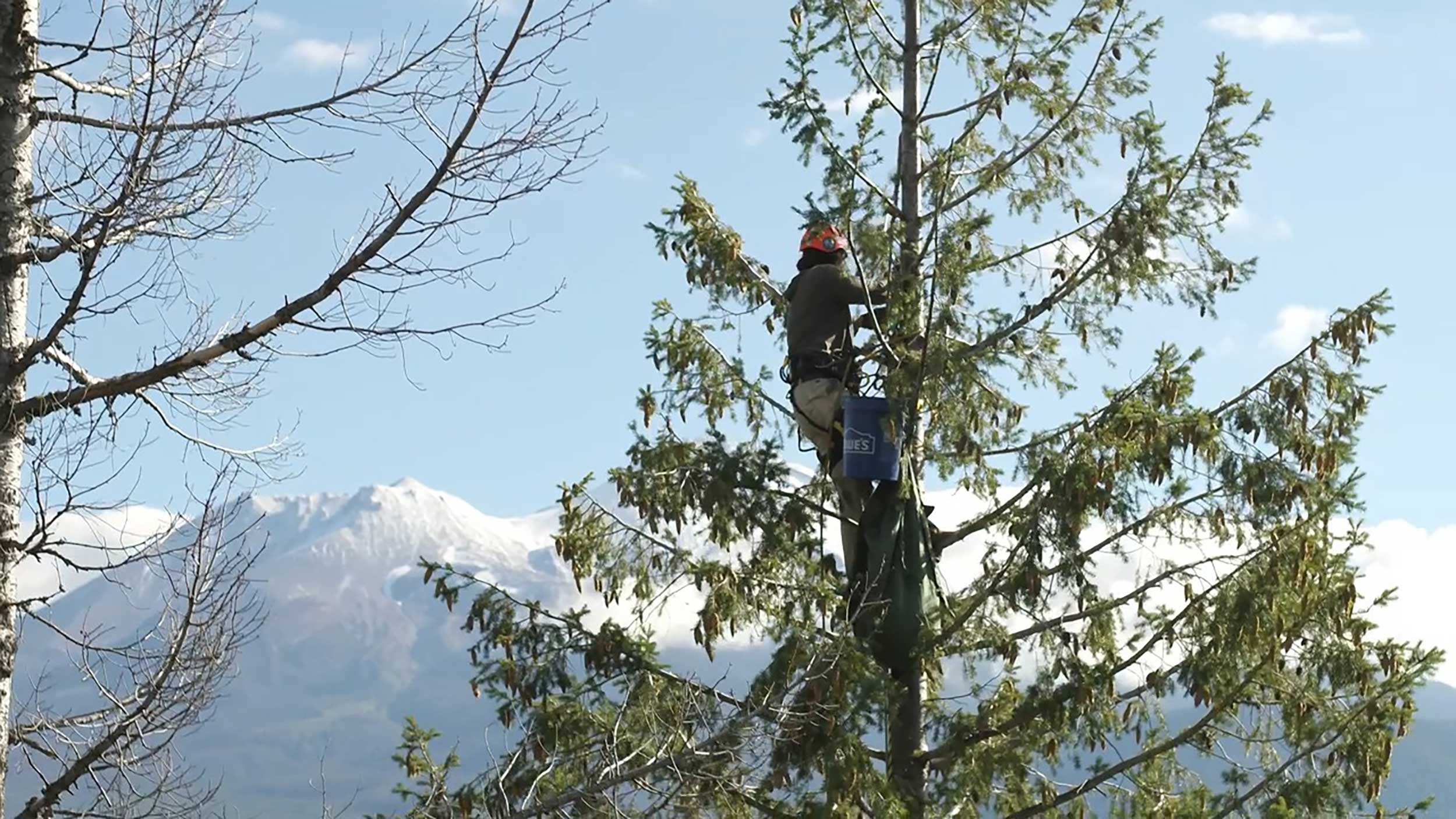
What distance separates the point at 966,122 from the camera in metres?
13.3

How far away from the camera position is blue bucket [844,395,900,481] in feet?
37.5

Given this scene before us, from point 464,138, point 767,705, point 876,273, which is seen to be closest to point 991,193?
point 876,273

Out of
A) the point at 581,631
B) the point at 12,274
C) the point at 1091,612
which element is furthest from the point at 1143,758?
the point at 12,274

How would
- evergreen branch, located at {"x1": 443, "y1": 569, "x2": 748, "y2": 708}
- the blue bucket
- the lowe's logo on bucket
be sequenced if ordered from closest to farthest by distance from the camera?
1. the blue bucket
2. the lowe's logo on bucket
3. evergreen branch, located at {"x1": 443, "y1": 569, "x2": 748, "y2": 708}

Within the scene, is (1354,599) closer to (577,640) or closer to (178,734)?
(577,640)

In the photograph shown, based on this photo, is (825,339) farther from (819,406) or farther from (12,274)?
(12,274)

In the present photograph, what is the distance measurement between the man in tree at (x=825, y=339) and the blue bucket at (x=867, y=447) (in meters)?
0.12

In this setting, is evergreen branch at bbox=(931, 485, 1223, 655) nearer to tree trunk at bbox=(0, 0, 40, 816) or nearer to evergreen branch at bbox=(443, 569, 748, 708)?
evergreen branch at bbox=(443, 569, 748, 708)

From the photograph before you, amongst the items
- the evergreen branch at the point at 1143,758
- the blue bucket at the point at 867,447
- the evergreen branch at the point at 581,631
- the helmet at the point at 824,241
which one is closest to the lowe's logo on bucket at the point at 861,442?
the blue bucket at the point at 867,447

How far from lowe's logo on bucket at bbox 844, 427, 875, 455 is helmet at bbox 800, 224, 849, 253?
1.18m

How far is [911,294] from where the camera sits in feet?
36.1

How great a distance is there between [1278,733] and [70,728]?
737 cm

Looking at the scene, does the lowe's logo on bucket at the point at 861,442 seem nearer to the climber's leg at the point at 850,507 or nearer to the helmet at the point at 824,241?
the climber's leg at the point at 850,507

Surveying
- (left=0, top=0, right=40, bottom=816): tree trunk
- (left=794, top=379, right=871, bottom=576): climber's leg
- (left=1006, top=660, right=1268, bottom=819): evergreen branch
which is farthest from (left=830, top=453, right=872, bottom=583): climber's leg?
(left=0, top=0, right=40, bottom=816): tree trunk
